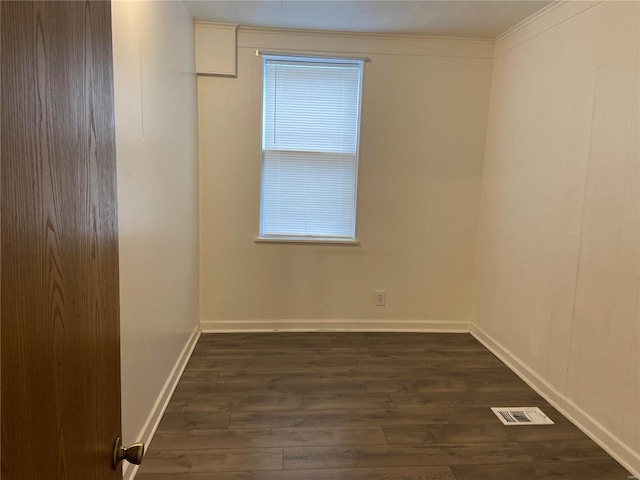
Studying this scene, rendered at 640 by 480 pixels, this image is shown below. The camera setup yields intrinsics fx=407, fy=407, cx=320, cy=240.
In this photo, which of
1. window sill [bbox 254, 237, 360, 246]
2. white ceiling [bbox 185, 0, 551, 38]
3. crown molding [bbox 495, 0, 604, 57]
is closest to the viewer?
crown molding [bbox 495, 0, 604, 57]

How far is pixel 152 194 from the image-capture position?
2033 mm

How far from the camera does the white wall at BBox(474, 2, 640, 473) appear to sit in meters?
1.98

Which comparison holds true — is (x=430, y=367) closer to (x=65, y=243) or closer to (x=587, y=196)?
(x=587, y=196)

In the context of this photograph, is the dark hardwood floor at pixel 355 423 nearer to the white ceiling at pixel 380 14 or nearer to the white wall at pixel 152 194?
the white wall at pixel 152 194

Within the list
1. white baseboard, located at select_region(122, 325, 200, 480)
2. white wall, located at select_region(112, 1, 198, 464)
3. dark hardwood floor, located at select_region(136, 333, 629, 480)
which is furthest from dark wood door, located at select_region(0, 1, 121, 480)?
dark hardwood floor, located at select_region(136, 333, 629, 480)

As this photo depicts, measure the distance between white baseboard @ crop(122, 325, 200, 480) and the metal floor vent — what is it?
73.7 inches

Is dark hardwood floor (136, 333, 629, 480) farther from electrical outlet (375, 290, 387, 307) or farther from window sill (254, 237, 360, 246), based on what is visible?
window sill (254, 237, 360, 246)

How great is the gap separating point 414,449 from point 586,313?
1200mm

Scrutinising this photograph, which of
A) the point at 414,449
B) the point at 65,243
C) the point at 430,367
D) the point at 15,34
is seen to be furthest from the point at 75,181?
the point at 430,367

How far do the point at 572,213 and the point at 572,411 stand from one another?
3.70 ft

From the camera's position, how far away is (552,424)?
225 cm

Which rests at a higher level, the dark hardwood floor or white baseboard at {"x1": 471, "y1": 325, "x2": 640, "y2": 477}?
white baseboard at {"x1": 471, "y1": 325, "x2": 640, "y2": 477}

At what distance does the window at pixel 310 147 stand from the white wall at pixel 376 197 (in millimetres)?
93

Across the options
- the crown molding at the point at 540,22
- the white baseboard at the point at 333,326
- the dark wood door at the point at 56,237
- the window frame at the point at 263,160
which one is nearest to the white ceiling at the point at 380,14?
the crown molding at the point at 540,22
